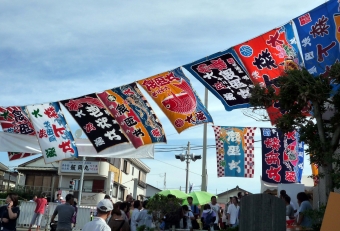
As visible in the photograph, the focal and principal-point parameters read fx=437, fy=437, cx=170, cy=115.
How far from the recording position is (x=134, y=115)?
1609 cm

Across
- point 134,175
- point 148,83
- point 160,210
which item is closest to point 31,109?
point 148,83

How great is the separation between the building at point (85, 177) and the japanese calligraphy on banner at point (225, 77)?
29022 mm

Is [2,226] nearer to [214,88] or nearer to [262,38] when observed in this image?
[214,88]

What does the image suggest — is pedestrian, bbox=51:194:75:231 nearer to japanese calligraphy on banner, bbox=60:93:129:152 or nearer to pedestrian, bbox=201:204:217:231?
japanese calligraphy on banner, bbox=60:93:129:152

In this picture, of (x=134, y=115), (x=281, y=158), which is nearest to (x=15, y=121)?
(x=134, y=115)

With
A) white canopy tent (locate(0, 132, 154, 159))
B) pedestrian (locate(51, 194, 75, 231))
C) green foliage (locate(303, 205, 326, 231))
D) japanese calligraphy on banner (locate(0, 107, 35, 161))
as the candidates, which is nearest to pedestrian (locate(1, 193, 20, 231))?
pedestrian (locate(51, 194, 75, 231))

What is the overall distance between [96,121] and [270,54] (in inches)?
292

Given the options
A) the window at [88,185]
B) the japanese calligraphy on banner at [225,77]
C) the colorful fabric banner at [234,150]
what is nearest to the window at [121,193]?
the window at [88,185]

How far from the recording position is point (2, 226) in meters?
10.0

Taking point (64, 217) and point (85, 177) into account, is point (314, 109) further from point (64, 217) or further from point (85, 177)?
point (85, 177)

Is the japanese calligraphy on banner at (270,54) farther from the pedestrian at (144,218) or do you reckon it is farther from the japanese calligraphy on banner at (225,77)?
the pedestrian at (144,218)

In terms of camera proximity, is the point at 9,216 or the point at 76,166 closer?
the point at 9,216

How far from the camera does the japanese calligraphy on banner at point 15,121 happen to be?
17078 millimetres

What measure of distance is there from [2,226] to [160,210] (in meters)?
4.72
